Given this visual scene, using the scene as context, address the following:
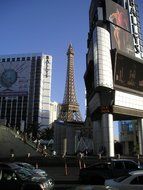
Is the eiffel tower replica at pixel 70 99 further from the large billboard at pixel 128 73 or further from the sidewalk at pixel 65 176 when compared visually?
the sidewalk at pixel 65 176

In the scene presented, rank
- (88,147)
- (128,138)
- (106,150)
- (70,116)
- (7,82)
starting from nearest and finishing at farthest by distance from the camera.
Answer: (106,150) < (88,147) < (128,138) < (70,116) < (7,82)

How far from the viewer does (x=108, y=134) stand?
48781 millimetres

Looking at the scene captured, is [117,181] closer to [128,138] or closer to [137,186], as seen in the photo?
[137,186]

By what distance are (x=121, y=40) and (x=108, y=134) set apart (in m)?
18.0

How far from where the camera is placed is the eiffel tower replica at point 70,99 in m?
123

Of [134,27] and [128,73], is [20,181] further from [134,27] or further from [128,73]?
[134,27]

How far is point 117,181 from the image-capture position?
12.4 metres

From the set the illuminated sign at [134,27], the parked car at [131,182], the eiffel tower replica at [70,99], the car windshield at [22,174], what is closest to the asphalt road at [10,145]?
the illuminated sign at [134,27]

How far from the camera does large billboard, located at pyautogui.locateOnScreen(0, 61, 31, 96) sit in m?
144

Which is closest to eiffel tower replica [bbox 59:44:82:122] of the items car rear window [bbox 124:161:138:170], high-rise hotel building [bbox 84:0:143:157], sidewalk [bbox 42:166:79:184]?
high-rise hotel building [bbox 84:0:143:157]

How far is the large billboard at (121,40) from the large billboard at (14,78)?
9294 cm

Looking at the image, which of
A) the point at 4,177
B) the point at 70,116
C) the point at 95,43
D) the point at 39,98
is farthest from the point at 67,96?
the point at 4,177

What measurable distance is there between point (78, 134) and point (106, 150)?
39.7 meters

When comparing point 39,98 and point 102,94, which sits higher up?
point 39,98
